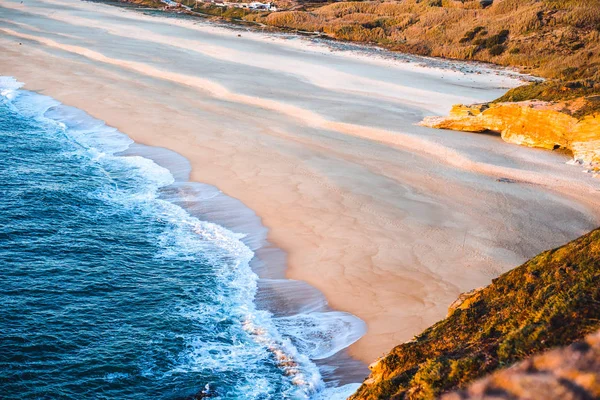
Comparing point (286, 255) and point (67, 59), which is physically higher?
point (67, 59)

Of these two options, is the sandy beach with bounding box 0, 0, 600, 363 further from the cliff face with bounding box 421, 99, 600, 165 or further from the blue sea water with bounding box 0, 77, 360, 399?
the blue sea water with bounding box 0, 77, 360, 399

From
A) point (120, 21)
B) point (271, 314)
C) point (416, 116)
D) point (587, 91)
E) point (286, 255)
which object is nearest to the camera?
point (271, 314)

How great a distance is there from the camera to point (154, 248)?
1380 centimetres

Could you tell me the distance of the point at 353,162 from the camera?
19.0 meters

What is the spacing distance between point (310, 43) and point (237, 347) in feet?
126

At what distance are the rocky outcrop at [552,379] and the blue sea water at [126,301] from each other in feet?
20.3

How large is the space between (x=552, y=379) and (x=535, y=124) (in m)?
20.0

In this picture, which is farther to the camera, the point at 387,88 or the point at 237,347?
the point at 387,88

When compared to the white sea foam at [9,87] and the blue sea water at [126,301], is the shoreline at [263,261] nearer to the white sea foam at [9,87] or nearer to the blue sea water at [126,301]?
the blue sea water at [126,301]

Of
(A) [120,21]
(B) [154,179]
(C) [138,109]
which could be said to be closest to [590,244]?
(B) [154,179]

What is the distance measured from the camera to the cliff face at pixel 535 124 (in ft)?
63.5

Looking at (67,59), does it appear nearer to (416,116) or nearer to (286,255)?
(416,116)

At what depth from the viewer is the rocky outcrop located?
2736mm

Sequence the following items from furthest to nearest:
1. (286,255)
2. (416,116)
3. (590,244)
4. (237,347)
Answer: (416,116) < (286,255) < (237,347) < (590,244)
